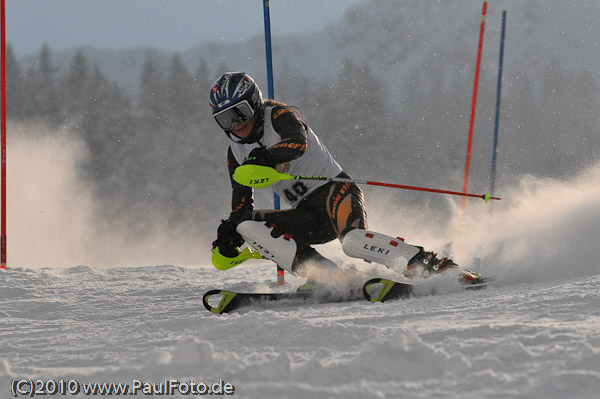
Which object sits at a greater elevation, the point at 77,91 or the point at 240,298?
the point at 77,91

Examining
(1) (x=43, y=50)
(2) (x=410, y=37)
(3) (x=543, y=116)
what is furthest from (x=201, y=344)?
(2) (x=410, y=37)

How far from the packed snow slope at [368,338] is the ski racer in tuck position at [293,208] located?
23 cm

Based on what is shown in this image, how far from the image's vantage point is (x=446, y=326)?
162 centimetres

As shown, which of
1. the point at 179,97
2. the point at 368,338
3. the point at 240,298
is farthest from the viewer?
the point at 179,97

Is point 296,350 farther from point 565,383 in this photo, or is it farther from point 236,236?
point 236,236

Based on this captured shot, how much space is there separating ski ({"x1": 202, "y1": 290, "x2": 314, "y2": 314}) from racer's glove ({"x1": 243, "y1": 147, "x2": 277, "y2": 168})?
623 mm

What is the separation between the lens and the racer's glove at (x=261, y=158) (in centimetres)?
271

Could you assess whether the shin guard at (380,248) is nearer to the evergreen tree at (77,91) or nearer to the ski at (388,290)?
the ski at (388,290)

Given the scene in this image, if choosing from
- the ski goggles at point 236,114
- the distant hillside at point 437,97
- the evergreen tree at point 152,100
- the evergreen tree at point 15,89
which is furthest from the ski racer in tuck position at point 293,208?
the evergreen tree at point 15,89

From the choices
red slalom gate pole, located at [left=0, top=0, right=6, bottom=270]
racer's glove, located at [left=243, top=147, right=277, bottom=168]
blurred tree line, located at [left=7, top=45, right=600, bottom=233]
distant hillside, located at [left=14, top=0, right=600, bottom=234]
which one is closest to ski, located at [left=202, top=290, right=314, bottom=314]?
racer's glove, located at [left=243, top=147, right=277, bottom=168]

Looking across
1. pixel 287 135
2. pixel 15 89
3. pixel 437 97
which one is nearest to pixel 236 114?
pixel 287 135

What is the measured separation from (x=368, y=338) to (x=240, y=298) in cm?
127

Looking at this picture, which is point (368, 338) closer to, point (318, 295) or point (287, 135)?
point (318, 295)

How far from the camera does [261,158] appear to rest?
8.92 ft
